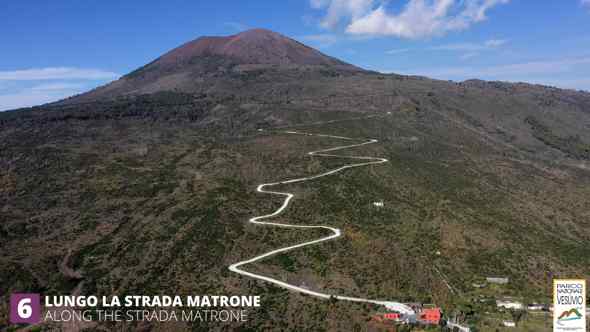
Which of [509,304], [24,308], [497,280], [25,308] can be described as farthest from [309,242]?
[24,308]

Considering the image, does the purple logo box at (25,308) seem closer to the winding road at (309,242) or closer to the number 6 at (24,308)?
the number 6 at (24,308)

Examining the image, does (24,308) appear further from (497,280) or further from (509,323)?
(497,280)

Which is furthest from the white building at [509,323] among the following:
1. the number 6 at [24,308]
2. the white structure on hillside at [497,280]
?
the number 6 at [24,308]

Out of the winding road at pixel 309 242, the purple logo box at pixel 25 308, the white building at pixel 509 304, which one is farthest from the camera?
the white building at pixel 509 304

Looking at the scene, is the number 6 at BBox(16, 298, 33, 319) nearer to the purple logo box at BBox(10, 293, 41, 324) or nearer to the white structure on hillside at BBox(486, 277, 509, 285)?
the purple logo box at BBox(10, 293, 41, 324)

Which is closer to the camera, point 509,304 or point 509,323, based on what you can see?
point 509,323

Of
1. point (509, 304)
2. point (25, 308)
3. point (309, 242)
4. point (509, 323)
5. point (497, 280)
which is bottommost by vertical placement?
point (509, 323)

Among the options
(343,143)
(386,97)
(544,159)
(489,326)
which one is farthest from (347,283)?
(386,97)

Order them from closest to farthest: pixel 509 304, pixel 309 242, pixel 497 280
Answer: pixel 509 304 < pixel 497 280 < pixel 309 242

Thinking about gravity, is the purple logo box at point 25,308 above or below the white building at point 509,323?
above
